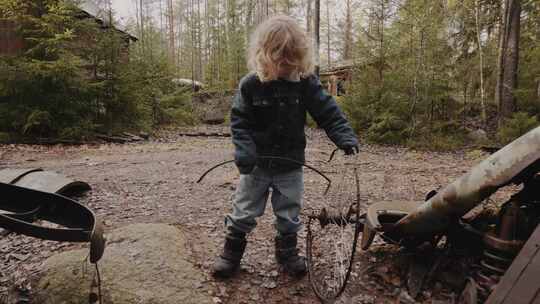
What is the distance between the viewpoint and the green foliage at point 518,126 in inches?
354

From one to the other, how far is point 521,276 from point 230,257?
193 centimetres

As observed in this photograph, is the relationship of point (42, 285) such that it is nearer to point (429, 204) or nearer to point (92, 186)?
point (429, 204)

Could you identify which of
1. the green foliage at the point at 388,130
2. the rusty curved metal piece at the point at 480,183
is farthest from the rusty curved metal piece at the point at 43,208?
the green foliage at the point at 388,130

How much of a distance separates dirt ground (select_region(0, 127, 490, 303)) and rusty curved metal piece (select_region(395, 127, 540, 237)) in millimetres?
585

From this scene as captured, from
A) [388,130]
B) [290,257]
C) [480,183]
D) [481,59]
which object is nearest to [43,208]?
[290,257]

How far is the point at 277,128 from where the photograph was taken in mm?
2607

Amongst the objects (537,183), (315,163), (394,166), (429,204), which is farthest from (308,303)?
(394,166)

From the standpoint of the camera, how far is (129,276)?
→ 8.38 feet

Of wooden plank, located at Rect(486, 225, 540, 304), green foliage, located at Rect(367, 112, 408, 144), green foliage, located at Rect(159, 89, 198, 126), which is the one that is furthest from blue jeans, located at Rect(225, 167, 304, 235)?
green foliage, located at Rect(159, 89, 198, 126)

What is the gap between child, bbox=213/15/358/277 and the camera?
247cm

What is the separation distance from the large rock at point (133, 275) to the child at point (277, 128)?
31 centimetres

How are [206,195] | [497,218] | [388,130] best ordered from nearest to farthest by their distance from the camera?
[497,218] < [206,195] < [388,130]

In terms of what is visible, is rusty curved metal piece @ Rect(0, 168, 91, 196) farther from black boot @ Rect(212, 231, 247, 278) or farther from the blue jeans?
the blue jeans

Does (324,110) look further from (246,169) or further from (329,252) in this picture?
(329,252)
